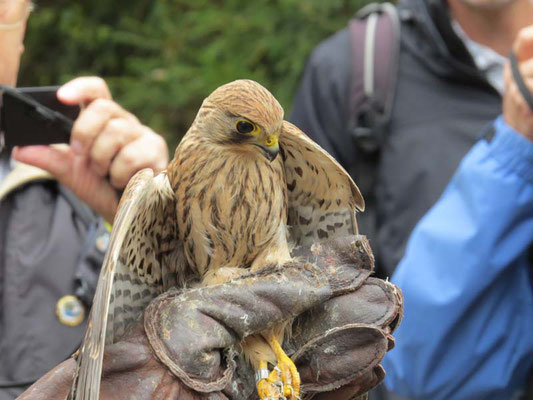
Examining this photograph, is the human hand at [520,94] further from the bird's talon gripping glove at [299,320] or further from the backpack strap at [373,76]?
the bird's talon gripping glove at [299,320]

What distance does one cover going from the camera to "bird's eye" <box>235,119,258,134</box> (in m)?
2.01

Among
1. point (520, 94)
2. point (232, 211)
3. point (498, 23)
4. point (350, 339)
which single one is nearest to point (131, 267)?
point (232, 211)

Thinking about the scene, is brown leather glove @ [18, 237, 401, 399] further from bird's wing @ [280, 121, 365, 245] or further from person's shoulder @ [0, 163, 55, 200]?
person's shoulder @ [0, 163, 55, 200]

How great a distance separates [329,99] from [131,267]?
1947 millimetres

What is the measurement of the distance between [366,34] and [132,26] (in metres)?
3.02

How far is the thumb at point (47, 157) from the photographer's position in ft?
8.79

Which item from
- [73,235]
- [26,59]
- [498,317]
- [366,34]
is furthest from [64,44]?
[498,317]

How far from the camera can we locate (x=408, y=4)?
3.80 m

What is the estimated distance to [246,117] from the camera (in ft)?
6.52

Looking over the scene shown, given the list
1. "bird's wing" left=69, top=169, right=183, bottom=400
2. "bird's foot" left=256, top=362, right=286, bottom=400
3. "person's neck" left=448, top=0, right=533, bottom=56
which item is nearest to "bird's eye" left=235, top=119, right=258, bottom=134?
"bird's wing" left=69, top=169, right=183, bottom=400

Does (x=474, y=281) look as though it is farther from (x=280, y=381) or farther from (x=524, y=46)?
(x=280, y=381)

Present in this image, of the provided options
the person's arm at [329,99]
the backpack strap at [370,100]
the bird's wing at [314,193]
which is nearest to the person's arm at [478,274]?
the backpack strap at [370,100]

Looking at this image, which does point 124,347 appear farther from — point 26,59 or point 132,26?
point 26,59

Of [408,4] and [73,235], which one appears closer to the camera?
[73,235]
